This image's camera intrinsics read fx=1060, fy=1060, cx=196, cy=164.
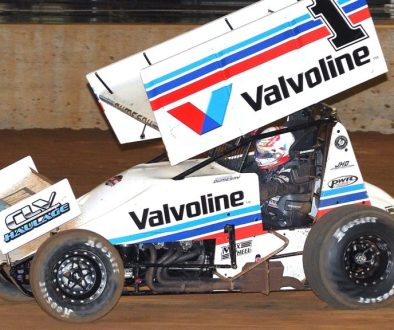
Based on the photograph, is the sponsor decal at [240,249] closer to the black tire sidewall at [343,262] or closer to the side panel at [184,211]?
the side panel at [184,211]

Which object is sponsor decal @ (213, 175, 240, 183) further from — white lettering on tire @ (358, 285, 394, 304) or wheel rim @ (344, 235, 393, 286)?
white lettering on tire @ (358, 285, 394, 304)

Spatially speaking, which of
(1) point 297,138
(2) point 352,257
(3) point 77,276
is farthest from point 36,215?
(2) point 352,257

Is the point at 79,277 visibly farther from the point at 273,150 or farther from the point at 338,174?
the point at 338,174

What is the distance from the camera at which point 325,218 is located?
8.26 metres

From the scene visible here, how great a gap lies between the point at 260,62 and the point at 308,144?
0.95 metres

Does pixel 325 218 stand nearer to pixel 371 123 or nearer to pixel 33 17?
pixel 371 123

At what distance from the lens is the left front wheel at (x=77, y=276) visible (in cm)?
795

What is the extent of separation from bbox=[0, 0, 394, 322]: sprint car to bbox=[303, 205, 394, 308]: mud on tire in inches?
0.4

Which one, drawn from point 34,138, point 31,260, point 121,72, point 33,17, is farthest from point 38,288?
point 33,17

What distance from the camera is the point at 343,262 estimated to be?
8188 millimetres

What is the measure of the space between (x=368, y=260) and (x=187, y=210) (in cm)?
148

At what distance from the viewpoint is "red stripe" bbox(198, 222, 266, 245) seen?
325 inches

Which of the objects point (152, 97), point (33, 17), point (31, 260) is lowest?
point (31, 260)

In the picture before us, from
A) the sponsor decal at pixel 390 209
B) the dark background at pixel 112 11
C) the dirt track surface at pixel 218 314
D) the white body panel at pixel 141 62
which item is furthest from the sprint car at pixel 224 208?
the dark background at pixel 112 11
